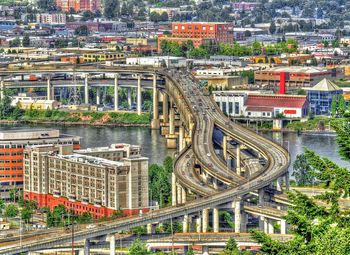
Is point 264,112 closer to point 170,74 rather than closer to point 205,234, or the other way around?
point 170,74

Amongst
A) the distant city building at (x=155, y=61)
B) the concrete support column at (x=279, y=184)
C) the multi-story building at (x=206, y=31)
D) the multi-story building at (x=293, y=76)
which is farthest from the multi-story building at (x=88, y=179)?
the multi-story building at (x=206, y=31)

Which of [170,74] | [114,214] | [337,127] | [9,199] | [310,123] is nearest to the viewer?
[337,127]

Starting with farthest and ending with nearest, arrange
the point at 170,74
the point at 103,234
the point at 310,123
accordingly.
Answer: the point at 170,74 → the point at 310,123 → the point at 103,234

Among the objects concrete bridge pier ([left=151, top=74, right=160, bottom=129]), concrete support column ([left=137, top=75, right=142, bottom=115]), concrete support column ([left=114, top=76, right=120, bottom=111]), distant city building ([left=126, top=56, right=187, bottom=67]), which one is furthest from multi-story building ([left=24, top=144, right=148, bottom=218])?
distant city building ([left=126, top=56, right=187, bottom=67])

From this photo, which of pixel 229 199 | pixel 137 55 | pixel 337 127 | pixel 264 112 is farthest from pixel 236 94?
pixel 337 127

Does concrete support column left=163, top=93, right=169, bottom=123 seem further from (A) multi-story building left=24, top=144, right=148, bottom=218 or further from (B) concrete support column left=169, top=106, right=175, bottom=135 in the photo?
(A) multi-story building left=24, top=144, right=148, bottom=218
